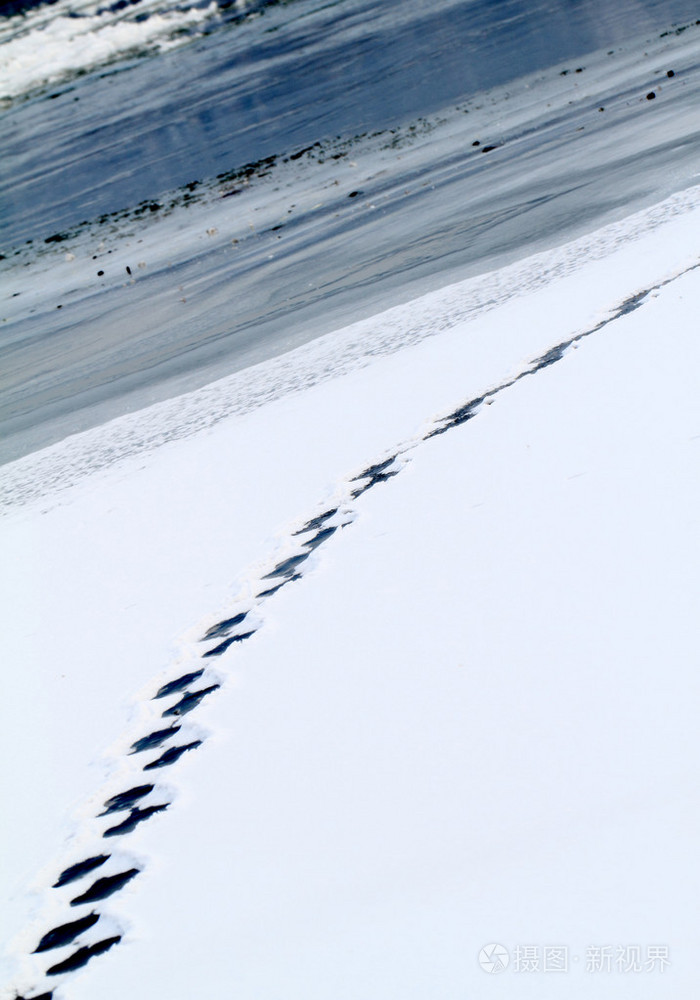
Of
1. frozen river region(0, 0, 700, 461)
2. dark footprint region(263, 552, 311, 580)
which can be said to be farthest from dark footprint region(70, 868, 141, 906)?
frozen river region(0, 0, 700, 461)

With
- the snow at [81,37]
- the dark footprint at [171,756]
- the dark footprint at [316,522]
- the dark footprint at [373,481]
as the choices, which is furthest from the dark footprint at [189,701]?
the snow at [81,37]

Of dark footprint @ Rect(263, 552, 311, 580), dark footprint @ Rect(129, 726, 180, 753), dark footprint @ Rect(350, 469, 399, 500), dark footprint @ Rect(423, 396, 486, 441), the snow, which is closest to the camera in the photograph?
dark footprint @ Rect(129, 726, 180, 753)

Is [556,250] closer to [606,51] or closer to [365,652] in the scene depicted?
[365,652]

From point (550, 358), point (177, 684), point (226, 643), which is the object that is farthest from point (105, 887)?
point (550, 358)

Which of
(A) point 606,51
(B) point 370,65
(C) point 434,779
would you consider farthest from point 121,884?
(B) point 370,65

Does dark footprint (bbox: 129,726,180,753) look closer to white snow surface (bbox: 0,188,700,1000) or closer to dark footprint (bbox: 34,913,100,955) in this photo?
white snow surface (bbox: 0,188,700,1000)

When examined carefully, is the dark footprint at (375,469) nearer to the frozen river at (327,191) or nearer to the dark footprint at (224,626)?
the dark footprint at (224,626)
